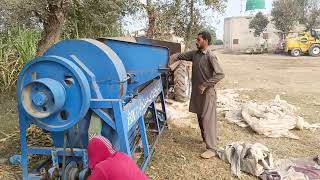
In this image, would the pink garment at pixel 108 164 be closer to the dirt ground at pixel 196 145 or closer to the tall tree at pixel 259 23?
the dirt ground at pixel 196 145

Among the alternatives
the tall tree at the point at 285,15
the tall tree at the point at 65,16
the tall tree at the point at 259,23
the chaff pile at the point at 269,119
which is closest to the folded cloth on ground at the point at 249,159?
the chaff pile at the point at 269,119

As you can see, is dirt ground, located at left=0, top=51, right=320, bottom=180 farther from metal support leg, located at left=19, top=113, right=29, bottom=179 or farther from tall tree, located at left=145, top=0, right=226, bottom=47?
tall tree, located at left=145, top=0, right=226, bottom=47

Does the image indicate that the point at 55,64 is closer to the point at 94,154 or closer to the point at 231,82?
the point at 94,154

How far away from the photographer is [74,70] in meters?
3.28

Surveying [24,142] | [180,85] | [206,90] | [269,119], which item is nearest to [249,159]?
[206,90]

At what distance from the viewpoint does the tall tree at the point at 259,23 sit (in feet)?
123

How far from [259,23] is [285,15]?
4.17m

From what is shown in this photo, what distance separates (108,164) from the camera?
7.82ft

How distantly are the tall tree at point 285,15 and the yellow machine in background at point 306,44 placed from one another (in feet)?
14.1

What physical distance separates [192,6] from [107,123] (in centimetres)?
1328

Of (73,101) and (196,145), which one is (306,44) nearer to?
(196,145)

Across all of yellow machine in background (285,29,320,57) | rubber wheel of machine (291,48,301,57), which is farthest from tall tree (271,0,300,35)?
rubber wheel of machine (291,48,301,57)

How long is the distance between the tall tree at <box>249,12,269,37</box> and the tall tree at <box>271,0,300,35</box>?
2212 mm

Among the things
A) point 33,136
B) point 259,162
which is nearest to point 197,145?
point 259,162
